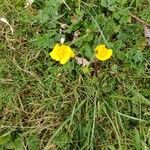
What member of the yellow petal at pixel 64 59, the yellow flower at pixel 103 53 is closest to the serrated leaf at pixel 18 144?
the yellow petal at pixel 64 59

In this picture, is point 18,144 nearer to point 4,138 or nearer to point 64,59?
point 4,138

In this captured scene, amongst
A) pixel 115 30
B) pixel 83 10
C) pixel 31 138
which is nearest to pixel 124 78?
pixel 115 30

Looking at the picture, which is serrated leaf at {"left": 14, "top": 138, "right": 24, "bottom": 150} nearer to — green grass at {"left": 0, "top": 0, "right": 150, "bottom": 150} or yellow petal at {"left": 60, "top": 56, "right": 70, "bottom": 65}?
green grass at {"left": 0, "top": 0, "right": 150, "bottom": 150}

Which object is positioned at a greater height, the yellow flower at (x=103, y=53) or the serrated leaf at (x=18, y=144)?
the yellow flower at (x=103, y=53)

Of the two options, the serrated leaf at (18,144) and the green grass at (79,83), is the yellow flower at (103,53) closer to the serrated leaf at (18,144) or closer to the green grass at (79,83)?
the green grass at (79,83)

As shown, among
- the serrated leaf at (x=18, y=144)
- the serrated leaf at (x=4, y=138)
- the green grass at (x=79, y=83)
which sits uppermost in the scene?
the green grass at (x=79, y=83)

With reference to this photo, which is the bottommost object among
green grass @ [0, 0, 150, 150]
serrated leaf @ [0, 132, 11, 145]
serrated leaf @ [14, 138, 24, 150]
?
serrated leaf @ [14, 138, 24, 150]

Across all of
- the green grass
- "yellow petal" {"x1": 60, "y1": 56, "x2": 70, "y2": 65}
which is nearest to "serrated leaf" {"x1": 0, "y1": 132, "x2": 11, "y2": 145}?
the green grass

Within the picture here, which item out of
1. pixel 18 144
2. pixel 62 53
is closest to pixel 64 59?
pixel 62 53
